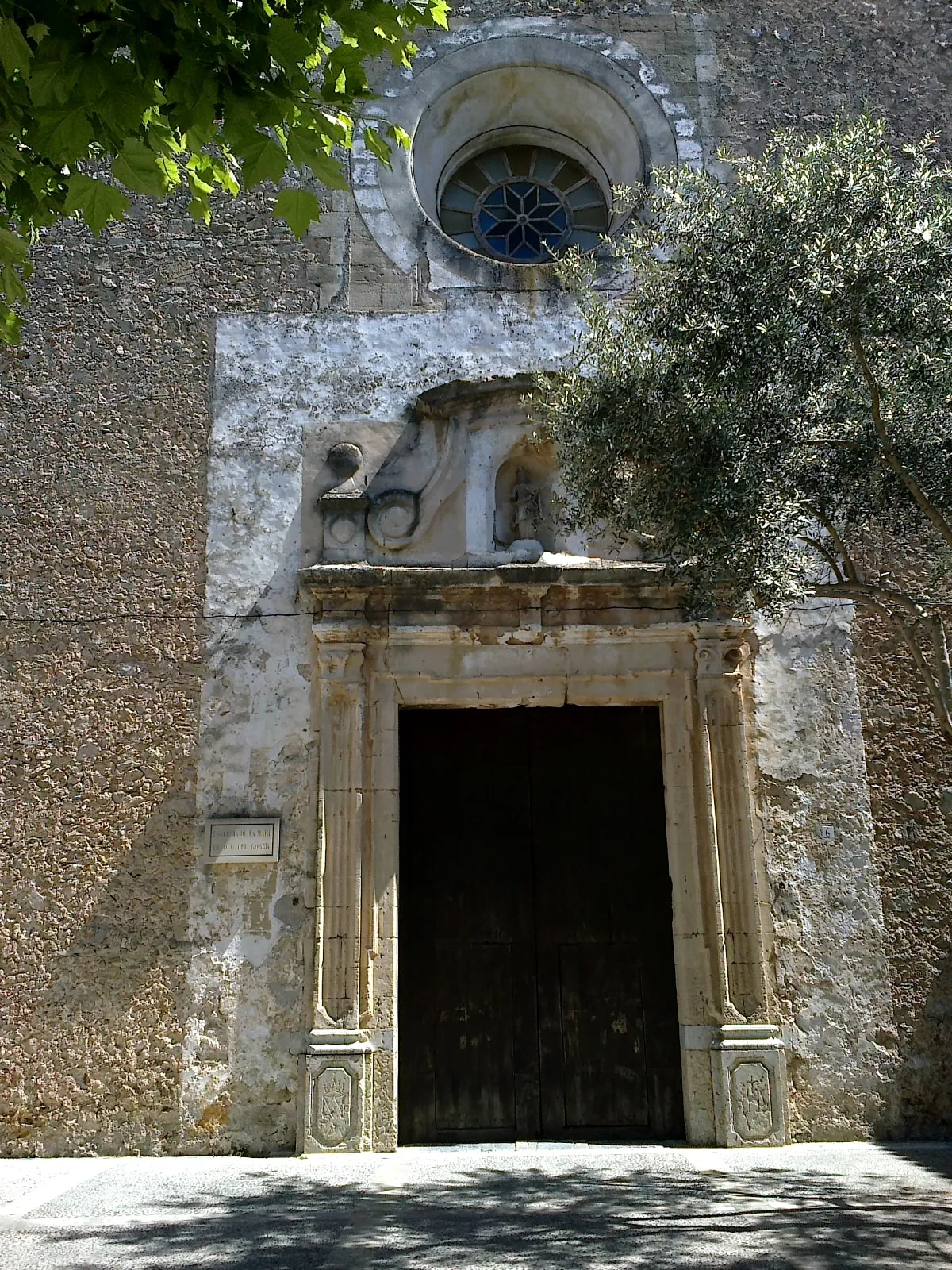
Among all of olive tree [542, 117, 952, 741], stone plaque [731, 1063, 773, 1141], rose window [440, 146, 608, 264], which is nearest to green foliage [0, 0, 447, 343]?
olive tree [542, 117, 952, 741]

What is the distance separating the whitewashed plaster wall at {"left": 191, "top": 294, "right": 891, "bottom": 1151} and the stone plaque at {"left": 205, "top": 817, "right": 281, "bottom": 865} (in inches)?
3.0

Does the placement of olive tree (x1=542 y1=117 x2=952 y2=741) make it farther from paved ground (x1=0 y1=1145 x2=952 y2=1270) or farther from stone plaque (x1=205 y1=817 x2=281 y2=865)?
stone plaque (x1=205 y1=817 x2=281 y2=865)

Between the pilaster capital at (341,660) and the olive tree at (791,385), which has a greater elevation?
the olive tree at (791,385)

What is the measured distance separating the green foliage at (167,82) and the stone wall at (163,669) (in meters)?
3.50

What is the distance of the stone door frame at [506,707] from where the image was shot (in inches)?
249

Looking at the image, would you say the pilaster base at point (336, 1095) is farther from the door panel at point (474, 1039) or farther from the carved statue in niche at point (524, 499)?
the carved statue in niche at point (524, 499)

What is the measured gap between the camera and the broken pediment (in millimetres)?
7219

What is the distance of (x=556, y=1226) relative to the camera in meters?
4.49

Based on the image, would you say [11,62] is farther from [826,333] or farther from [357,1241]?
[357,1241]

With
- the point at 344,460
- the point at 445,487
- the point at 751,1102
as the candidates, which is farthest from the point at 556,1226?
the point at 344,460

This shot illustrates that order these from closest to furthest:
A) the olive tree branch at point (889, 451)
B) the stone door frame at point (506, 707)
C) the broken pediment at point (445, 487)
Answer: the olive tree branch at point (889, 451) → the stone door frame at point (506, 707) → the broken pediment at point (445, 487)

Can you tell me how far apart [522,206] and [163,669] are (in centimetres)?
407

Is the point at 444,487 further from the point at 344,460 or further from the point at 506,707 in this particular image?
the point at 506,707

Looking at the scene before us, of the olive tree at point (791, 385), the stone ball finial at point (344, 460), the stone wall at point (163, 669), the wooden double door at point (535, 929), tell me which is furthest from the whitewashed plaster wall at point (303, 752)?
the olive tree at point (791, 385)
